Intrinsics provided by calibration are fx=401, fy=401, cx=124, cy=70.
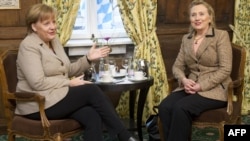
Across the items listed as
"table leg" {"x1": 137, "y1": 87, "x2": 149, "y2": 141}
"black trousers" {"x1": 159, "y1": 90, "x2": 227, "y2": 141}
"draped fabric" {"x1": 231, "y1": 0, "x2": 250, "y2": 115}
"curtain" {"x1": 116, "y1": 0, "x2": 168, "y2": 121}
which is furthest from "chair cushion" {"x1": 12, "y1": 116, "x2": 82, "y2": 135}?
"draped fabric" {"x1": 231, "y1": 0, "x2": 250, "y2": 115}

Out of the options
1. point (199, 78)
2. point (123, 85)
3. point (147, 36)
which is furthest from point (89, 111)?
point (147, 36)

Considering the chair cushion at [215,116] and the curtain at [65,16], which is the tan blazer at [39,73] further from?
the chair cushion at [215,116]

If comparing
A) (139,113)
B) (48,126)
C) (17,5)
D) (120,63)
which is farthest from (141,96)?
(17,5)

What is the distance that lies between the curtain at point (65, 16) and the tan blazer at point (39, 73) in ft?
2.47

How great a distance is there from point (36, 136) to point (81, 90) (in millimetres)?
431

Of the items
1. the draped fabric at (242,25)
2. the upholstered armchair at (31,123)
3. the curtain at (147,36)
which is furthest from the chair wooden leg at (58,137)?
the draped fabric at (242,25)

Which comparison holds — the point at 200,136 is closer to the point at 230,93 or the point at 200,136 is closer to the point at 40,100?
the point at 230,93

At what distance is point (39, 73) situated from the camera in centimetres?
269

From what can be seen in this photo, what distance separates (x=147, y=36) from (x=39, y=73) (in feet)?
4.62

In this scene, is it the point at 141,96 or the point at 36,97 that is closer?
the point at 36,97

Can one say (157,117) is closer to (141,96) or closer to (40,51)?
(141,96)

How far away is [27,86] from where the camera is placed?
2773 mm

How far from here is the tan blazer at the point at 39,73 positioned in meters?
2.69

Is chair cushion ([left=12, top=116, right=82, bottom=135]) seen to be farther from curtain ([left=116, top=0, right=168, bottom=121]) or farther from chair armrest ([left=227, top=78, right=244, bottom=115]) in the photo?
curtain ([left=116, top=0, right=168, bottom=121])
